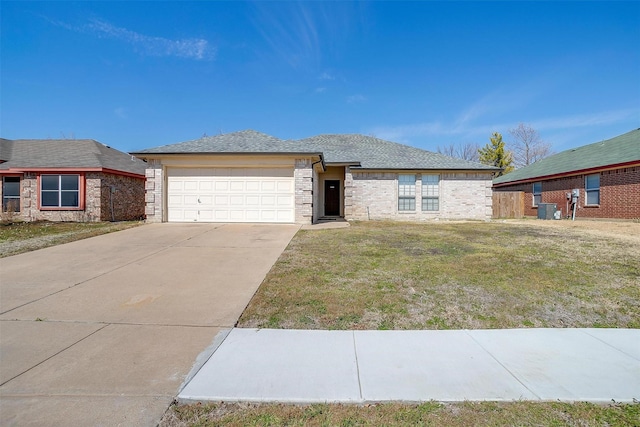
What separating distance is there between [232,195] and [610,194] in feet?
64.8

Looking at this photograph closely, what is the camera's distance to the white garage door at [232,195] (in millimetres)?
13156

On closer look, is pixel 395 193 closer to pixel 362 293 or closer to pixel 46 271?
pixel 362 293

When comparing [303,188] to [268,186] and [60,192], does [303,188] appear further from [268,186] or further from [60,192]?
[60,192]

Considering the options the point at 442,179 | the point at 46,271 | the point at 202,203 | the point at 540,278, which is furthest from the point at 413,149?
the point at 46,271

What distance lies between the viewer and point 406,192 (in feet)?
57.3

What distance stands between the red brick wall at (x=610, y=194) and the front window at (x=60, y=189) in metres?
28.3

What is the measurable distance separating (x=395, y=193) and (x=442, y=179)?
2.74 metres

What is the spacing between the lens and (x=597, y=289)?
4.99 meters

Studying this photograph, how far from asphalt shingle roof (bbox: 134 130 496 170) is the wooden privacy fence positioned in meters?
4.49

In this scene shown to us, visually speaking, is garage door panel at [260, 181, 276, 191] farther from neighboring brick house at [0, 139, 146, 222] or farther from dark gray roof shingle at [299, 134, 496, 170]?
neighboring brick house at [0, 139, 146, 222]

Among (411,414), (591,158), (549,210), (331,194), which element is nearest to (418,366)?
(411,414)

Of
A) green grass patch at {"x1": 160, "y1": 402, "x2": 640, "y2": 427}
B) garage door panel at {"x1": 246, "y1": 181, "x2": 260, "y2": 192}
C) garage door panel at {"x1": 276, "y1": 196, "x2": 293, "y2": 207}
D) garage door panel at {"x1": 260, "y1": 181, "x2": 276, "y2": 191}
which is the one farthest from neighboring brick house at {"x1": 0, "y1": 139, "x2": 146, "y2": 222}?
green grass patch at {"x1": 160, "y1": 402, "x2": 640, "y2": 427}

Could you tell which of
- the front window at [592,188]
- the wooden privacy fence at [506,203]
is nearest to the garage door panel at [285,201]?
the wooden privacy fence at [506,203]

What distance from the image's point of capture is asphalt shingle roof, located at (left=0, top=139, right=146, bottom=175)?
16469 mm
